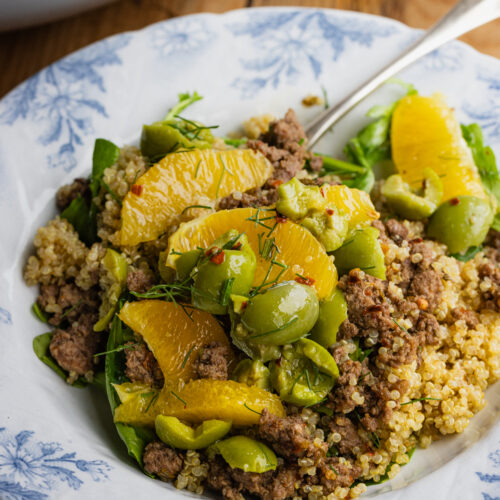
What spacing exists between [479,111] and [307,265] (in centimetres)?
186

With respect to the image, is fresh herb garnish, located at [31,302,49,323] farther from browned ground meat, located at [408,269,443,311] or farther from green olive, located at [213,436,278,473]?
browned ground meat, located at [408,269,443,311]

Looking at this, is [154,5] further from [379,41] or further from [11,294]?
[11,294]

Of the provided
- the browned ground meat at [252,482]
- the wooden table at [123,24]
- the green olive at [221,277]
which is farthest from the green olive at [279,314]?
the wooden table at [123,24]

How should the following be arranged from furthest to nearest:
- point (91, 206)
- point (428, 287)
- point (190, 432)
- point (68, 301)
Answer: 1. point (91, 206)
2. point (68, 301)
3. point (428, 287)
4. point (190, 432)

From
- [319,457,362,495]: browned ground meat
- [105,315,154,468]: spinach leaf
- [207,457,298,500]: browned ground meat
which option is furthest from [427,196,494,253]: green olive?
[105,315,154,468]: spinach leaf

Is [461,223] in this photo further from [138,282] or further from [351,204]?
[138,282]

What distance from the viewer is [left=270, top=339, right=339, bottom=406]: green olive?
2.71m

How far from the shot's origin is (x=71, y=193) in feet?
11.4

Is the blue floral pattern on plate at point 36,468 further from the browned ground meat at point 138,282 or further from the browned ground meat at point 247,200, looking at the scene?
the browned ground meat at point 247,200

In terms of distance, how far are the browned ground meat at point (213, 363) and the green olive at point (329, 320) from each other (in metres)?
0.43

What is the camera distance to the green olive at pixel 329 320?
2.81 metres

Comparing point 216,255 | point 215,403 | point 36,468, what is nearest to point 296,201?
point 216,255

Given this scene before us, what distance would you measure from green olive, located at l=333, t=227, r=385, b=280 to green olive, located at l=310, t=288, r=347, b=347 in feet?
0.74

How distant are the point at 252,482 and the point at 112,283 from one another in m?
1.20
